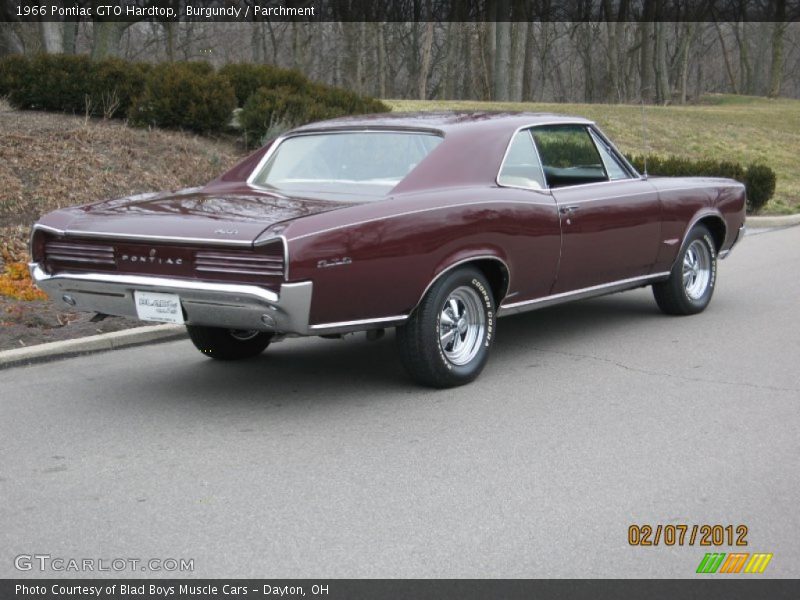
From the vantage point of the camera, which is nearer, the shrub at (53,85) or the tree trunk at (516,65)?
the shrub at (53,85)

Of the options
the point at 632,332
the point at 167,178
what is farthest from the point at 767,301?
the point at 167,178

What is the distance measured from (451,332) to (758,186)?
37.9 ft

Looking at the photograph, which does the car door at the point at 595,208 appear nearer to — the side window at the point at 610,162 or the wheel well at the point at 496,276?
the side window at the point at 610,162

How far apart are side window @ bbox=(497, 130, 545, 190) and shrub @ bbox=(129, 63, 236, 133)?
863cm

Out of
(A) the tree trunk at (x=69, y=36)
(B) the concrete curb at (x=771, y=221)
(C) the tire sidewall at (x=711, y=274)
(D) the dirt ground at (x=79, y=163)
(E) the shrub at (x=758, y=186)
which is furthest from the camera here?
(A) the tree trunk at (x=69, y=36)

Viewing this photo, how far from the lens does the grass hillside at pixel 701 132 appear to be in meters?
23.5

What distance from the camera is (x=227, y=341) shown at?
7.14 m

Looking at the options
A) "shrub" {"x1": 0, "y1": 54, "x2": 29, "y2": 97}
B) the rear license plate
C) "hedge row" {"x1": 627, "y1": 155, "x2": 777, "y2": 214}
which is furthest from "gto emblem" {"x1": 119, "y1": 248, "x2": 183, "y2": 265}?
"hedge row" {"x1": 627, "y1": 155, "x2": 777, "y2": 214}

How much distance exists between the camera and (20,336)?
7555mm

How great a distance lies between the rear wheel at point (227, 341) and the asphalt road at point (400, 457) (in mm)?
115

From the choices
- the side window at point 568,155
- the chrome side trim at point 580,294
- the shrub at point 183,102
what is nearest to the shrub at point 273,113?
the shrub at point 183,102

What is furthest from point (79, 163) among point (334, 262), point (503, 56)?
point (503, 56)
